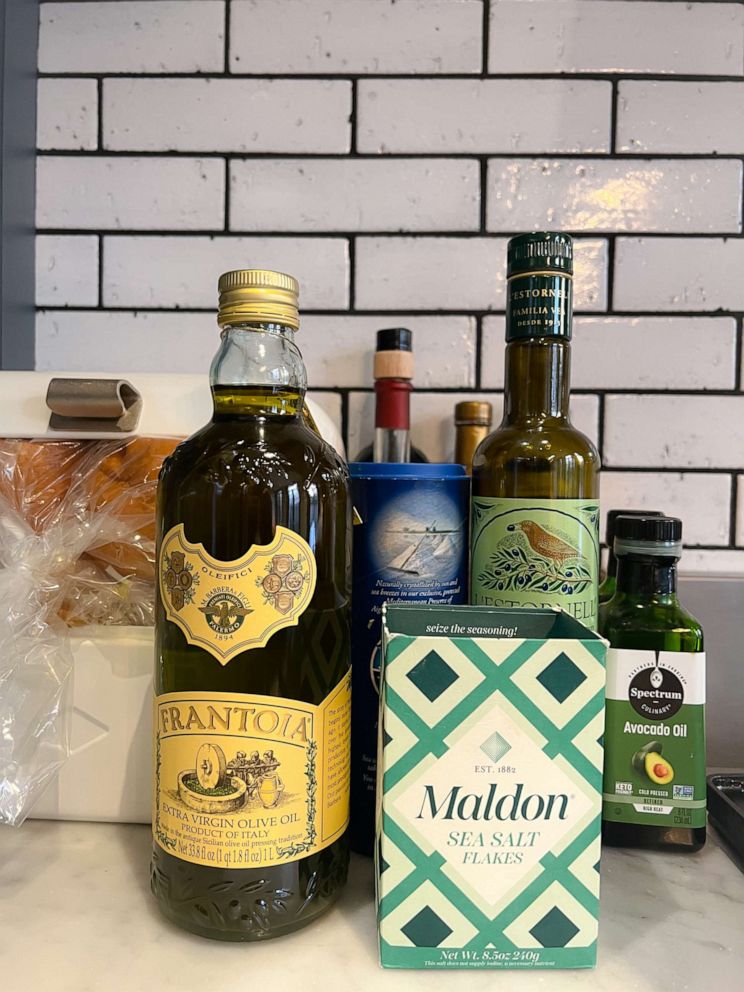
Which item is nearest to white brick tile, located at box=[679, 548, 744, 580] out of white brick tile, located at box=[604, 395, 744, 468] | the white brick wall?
the white brick wall

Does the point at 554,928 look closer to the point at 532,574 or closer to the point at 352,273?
the point at 532,574

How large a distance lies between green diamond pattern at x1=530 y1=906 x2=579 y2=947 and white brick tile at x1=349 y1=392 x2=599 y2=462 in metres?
0.53

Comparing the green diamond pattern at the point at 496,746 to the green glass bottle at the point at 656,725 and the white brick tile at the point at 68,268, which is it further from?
the white brick tile at the point at 68,268

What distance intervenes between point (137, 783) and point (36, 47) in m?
0.85

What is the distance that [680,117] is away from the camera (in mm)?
835

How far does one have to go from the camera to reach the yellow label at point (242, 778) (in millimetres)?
444

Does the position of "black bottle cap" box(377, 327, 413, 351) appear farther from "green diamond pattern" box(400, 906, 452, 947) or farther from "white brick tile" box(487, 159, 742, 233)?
"green diamond pattern" box(400, 906, 452, 947)

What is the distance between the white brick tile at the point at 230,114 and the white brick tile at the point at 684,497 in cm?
53

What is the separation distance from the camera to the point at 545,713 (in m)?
0.43

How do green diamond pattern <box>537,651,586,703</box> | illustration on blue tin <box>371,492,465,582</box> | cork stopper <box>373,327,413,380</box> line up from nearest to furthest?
1. green diamond pattern <box>537,651,586,703</box>
2. illustration on blue tin <box>371,492,465,582</box>
3. cork stopper <box>373,327,413,380</box>

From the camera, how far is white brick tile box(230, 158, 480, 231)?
0.84m

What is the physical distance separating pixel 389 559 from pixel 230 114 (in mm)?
622

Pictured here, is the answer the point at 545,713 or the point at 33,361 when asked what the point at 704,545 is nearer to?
the point at 545,713

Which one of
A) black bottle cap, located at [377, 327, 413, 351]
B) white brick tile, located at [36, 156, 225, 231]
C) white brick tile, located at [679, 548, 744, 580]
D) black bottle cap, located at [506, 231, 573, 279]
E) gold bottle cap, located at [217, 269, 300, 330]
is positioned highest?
white brick tile, located at [36, 156, 225, 231]
